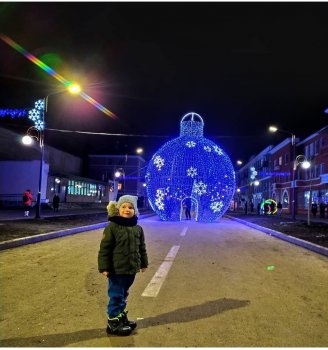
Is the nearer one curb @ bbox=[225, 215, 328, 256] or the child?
the child

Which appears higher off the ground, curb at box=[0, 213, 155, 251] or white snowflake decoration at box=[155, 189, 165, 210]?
white snowflake decoration at box=[155, 189, 165, 210]

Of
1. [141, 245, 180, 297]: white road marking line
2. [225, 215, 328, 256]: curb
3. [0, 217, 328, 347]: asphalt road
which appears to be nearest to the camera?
[0, 217, 328, 347]: asphalt road

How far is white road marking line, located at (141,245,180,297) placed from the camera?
254 inches

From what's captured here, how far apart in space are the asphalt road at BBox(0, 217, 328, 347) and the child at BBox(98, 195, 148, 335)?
0.21 metres

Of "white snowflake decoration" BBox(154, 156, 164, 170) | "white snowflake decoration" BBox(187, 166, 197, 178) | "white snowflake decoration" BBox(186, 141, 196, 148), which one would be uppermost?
"white snowflake decoration" BBox(186, 141, 196, 148)

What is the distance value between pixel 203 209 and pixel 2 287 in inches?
756

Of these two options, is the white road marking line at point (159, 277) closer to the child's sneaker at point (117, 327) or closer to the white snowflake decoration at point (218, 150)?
the child's sneaker at point (117, 327)

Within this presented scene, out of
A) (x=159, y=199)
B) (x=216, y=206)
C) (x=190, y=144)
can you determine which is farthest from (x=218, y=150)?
(x=159, y=199)

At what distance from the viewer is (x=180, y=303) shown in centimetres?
576

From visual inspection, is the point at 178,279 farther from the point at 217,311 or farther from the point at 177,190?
the point at 177,190

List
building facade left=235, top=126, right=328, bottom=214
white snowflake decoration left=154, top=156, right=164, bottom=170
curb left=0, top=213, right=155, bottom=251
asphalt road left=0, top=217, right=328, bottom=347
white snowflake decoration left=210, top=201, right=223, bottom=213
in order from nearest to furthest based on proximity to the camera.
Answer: asphalt road left=0, top=217, right=328, bottom=347 < curb left=0, top=213, right=155, bottom=251 < white snowflake decoration left=154, top=156, right=164, bottom=170 < white snowflake decoration left=210, top=201, right=223, bottom=213 < building facade left=235, top=126, right=328, bottom=214

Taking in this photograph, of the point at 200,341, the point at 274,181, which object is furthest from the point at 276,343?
the point at 274,181

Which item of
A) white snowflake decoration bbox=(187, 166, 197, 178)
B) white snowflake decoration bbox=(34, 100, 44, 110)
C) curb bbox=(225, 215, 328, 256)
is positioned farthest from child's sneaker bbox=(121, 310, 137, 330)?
white snowflake decoration bbox=(34, 100, 44, 110)

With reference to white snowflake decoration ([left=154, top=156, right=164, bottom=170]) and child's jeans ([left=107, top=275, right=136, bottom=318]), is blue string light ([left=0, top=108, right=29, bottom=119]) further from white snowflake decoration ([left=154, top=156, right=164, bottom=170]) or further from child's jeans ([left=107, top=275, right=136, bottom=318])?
child's jeans ([left=107, top=275, right=136, bottom=318])
